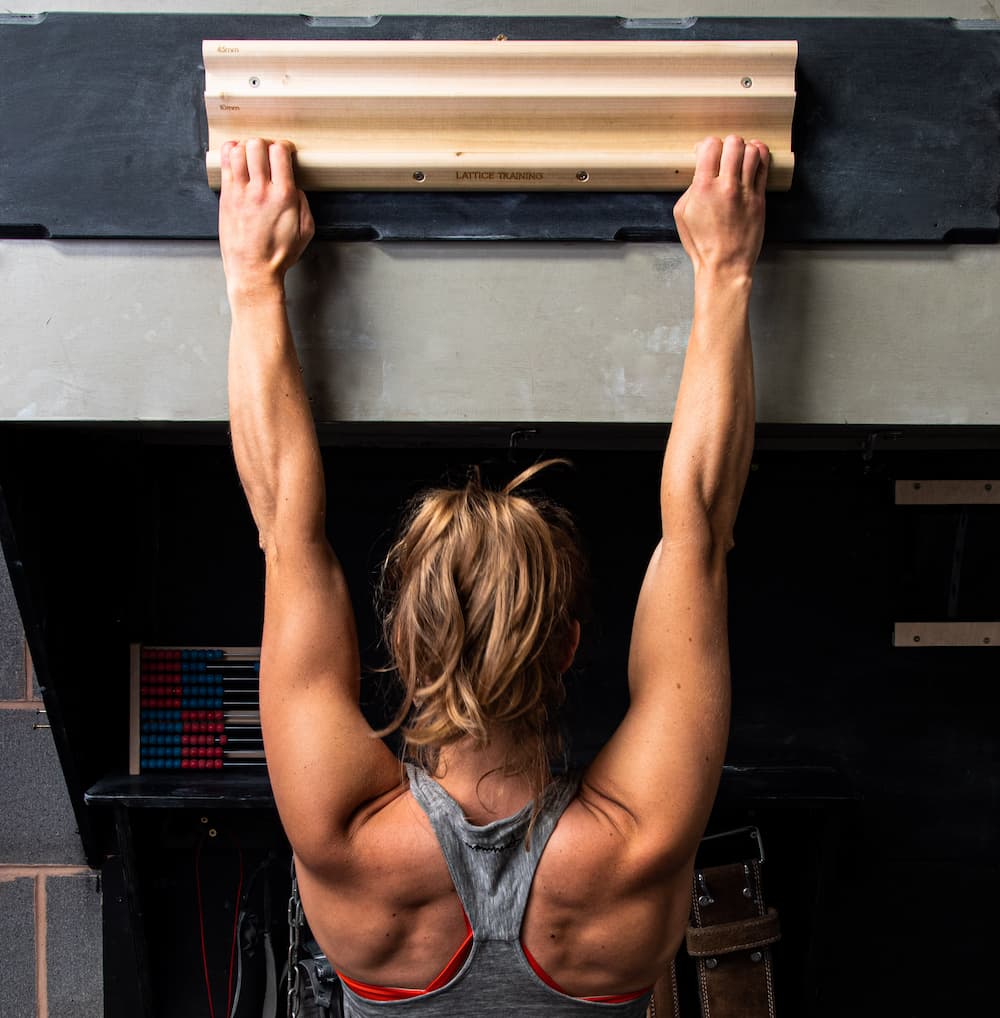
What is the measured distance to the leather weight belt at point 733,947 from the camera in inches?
61.6

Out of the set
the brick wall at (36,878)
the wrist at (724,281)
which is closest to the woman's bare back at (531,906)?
the wrist at (724,281)

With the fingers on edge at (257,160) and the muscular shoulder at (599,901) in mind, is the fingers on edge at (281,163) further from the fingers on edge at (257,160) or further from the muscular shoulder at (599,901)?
the muscular shoulder at (599,901)

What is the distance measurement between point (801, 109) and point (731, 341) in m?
0.31

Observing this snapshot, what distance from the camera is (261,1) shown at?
1.07 meters

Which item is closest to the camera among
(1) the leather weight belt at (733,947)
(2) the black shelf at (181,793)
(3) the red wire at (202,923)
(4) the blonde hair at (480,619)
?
(4) the blonde hair at (480,619)

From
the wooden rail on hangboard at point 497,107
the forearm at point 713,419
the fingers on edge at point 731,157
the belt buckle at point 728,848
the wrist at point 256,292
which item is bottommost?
the belt buckle at point 728,848

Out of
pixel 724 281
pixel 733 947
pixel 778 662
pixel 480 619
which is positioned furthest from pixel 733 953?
pixel 724 281

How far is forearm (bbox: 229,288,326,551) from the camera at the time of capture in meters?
0.98

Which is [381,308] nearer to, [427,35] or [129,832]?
[427,35]

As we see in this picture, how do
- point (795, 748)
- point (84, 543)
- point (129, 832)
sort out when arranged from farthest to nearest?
point (795, 748)
point (129, 832)
point (84, 543)

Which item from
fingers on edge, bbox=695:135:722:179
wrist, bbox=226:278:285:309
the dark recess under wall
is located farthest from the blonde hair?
the dark recess under wall

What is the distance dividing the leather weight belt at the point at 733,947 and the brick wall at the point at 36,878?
1.11 metres

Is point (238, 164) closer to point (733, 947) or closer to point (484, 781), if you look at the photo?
point (484, 781)

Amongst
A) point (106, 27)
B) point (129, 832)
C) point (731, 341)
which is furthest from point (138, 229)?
point (129, 832)
